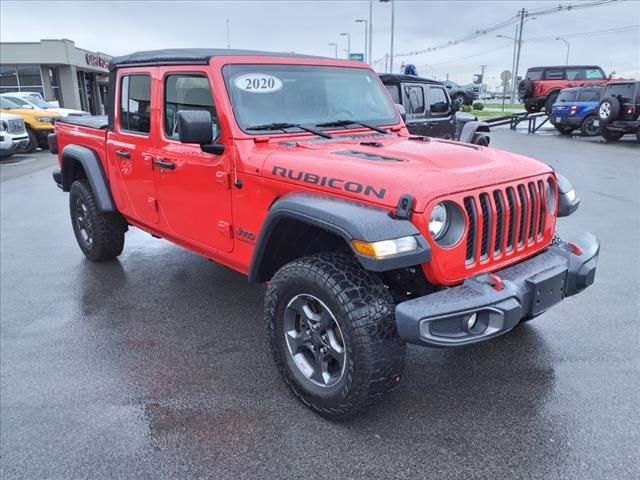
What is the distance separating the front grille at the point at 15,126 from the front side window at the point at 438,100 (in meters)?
11.0

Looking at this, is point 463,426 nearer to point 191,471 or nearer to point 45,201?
point 191,471

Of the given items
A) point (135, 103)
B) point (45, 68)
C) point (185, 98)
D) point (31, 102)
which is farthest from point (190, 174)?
point (45, 68)

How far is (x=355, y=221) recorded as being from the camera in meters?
2.45

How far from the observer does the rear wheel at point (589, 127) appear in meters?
18.4

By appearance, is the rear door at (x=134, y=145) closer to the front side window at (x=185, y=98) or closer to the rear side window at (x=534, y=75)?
the front side window at (x=185, y=98)

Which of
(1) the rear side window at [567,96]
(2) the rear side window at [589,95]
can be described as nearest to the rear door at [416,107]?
(2) the rear side window at [589,95]

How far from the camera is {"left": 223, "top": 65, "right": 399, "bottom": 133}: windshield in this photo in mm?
3439

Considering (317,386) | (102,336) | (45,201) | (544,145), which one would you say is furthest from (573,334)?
(544,145)

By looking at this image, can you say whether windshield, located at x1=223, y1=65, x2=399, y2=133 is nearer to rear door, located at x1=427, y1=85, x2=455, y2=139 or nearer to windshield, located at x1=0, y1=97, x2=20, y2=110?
rear door, located at x1=427, y1=85, x2=455, y2=139

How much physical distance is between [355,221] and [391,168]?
0.46 m

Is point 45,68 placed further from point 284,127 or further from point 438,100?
point 284,127

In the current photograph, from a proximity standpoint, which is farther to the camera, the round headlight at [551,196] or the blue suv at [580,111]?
the blue suv at [580,111]

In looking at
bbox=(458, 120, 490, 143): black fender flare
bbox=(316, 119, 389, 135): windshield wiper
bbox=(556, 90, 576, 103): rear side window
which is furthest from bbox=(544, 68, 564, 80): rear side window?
bbox=(316, 119, 389, 135): windshield wiper

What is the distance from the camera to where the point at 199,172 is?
356cm
